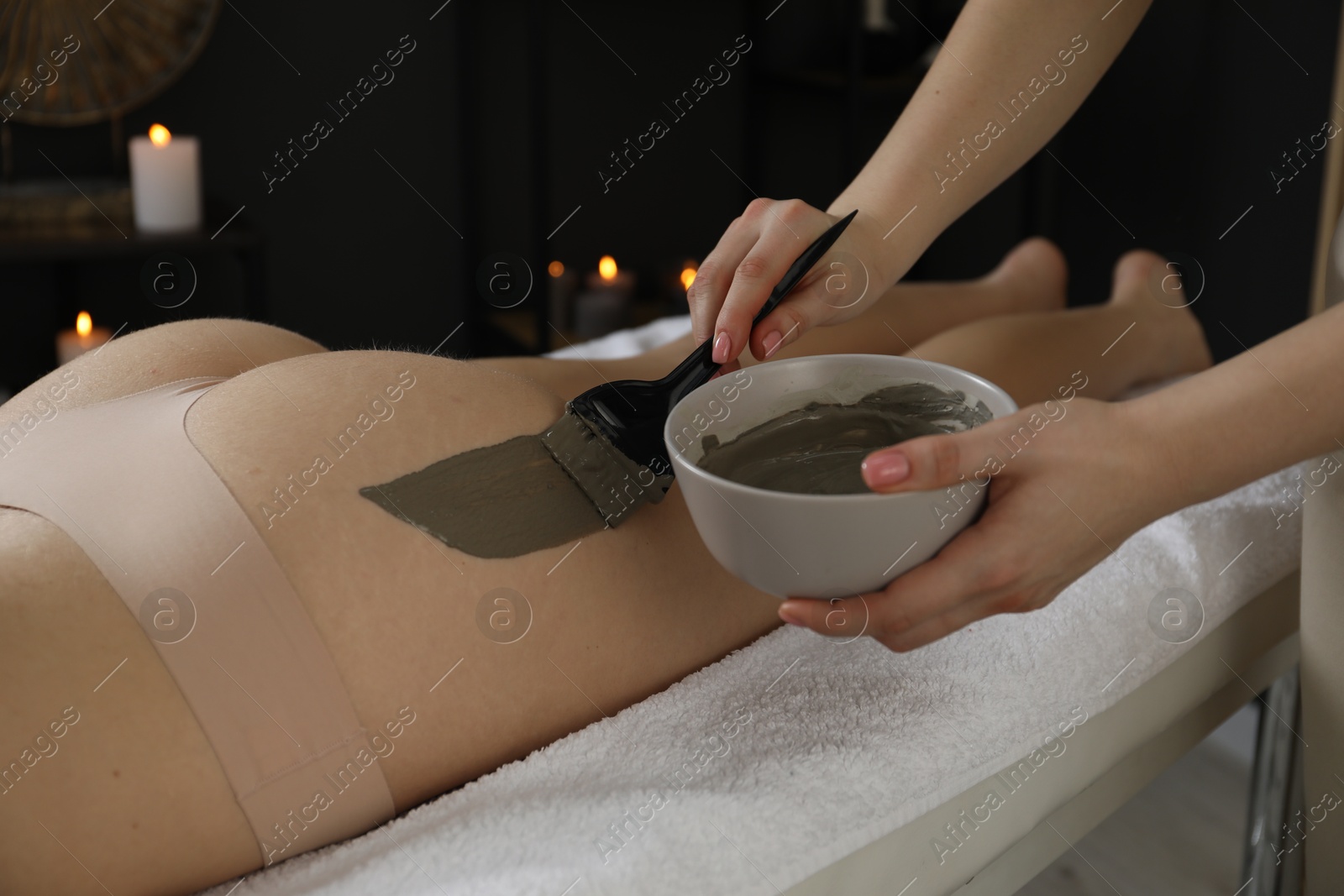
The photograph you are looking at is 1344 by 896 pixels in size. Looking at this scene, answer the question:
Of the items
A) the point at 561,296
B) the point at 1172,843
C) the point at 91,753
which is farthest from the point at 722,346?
the point at 561,296

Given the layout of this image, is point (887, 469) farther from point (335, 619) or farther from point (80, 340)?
point (80, 340)

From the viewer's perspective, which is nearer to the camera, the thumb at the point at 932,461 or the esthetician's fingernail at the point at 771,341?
the thumb at the point at 932,461

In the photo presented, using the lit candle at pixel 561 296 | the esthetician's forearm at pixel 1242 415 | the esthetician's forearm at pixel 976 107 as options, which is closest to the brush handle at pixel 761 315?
the esthetician's forearm at pixel 976 107

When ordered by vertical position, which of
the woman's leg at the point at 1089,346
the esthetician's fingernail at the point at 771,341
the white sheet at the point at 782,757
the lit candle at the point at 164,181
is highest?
the lit candle at the point at 164,181

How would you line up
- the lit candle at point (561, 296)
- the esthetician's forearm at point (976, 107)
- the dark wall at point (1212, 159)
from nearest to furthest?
the esthetician's forearm at point (976, 107)
the dark wall at point (1212, 159)
the lit candle at point (561, 296)

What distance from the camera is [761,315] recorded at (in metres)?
0.72

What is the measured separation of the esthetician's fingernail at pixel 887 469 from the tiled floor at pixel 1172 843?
83 cm

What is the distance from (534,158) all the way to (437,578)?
5.03ft

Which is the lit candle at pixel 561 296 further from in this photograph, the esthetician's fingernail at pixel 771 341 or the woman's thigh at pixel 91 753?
the woman's thigh at pixel 91 753

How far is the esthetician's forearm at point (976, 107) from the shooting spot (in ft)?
2.81

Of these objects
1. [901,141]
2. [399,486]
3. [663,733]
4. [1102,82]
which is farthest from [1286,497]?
[1102,82]

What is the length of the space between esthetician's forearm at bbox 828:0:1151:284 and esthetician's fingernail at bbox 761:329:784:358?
17 cm

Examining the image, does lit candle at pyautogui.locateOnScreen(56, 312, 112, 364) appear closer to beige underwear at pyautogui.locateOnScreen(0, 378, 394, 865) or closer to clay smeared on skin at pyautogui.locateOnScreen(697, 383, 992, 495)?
beige underwear at pyautogui.locateOnScreen(0, 378, 394, 865)

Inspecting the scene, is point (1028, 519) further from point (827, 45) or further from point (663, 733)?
point (827, 45)
